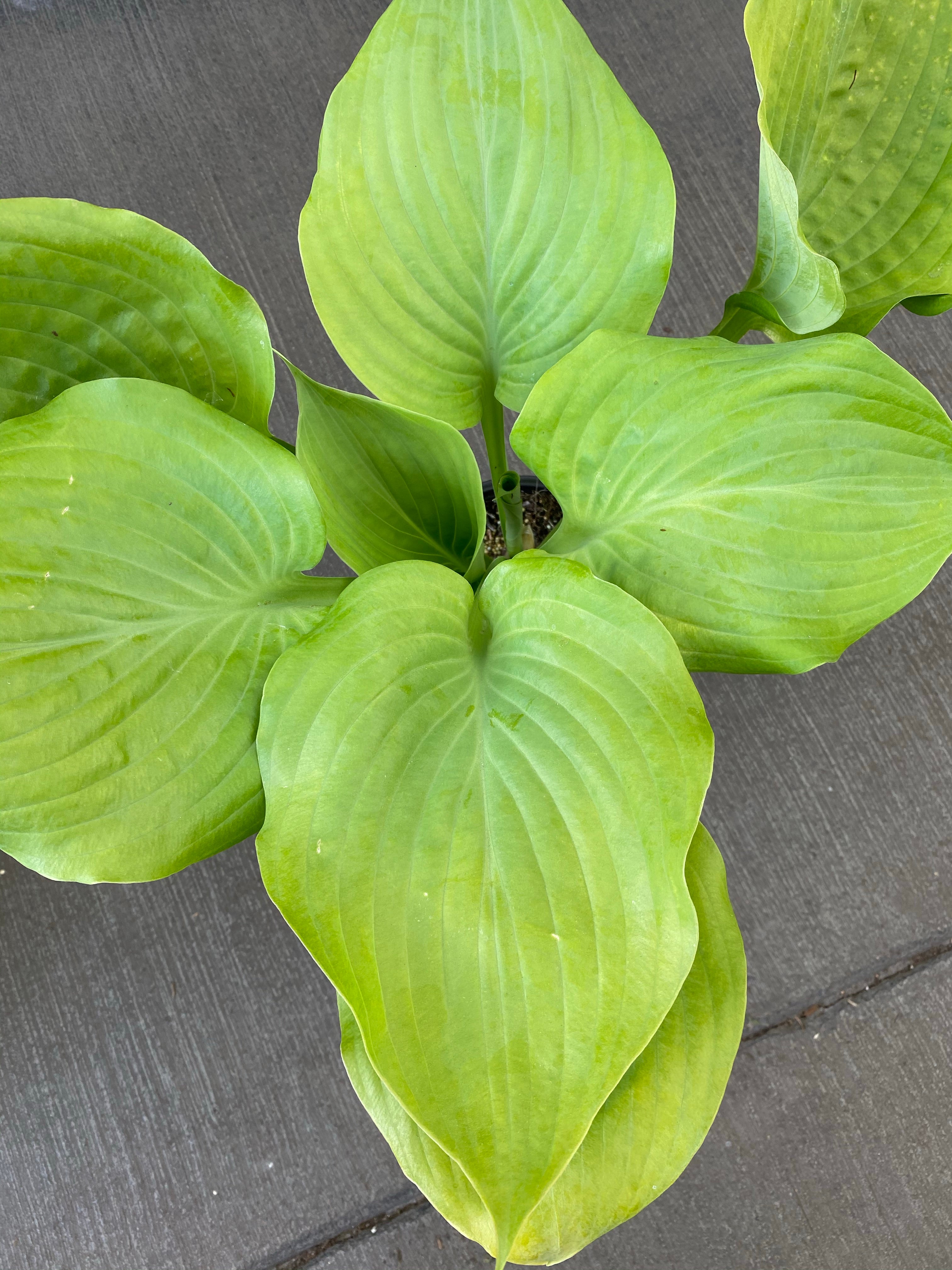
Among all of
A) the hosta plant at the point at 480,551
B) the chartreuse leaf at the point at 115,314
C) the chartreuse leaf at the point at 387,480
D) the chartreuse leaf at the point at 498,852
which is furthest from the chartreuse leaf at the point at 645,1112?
the chartreuse leaf at the point at 115,314

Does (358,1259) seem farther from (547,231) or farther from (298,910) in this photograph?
(547,231)

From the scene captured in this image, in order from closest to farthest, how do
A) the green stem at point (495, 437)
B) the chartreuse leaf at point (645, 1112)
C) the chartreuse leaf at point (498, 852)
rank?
the chartreuse leaf at point (498, 852) → the chartreuse leaf at point (645, 1112) → the green stem at point (495, 437)

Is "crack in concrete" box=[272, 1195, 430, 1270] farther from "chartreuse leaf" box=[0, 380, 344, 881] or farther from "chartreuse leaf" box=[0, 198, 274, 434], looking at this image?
"chartreuse leaf" box=[0, 198, 274, 434]

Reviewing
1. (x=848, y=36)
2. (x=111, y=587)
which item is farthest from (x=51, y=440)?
(x=848, y=36)

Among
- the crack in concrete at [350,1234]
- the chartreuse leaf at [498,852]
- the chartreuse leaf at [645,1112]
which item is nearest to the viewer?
the chartreuse leaf at [498,852]

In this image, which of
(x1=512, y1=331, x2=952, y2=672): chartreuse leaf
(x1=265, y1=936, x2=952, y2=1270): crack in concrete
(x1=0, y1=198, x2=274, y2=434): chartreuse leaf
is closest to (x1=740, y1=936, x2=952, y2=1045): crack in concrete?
(x1=265, y1=936, x2=952, y2=1270): crack in concrete

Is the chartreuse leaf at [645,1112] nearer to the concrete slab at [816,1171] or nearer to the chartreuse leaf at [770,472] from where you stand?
the chartreuse leaf at [770,472]

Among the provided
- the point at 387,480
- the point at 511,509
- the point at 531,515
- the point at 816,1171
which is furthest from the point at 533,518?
the point at 816,1171
